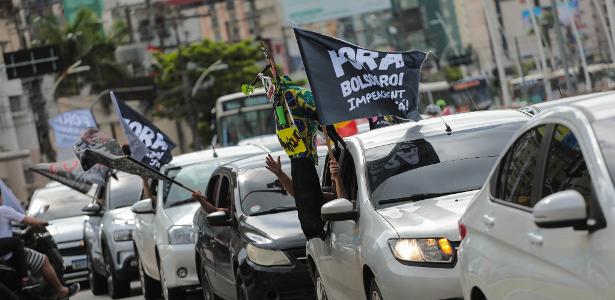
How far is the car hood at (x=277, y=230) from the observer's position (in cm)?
1125

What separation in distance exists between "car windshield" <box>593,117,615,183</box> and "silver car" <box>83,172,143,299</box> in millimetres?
13076

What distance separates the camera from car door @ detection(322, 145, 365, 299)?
894 cm

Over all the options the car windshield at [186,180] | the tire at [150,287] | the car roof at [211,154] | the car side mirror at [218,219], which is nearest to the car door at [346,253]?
the car side mirror at [218,219]

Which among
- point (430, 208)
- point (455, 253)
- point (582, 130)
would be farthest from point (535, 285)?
point (430, 208)

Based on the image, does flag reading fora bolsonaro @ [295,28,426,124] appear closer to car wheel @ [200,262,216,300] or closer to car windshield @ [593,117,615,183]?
car wheel @ [200,262,216,300]

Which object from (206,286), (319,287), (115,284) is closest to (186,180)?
(206,286)

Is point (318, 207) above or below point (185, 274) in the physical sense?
above

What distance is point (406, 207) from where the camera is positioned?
878 centimetres

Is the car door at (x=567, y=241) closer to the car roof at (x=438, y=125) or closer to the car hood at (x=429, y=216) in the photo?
the car hood at (x=429, y=216)

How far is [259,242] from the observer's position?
1133 cm

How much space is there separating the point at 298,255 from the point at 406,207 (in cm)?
259

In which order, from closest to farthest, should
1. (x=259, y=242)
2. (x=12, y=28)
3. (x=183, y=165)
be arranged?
(x=259, y=242)
(x=183, y=165)
(x=12, y=28)

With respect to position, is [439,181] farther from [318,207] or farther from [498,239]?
[498,239]

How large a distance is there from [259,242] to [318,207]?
1407 millimetres
